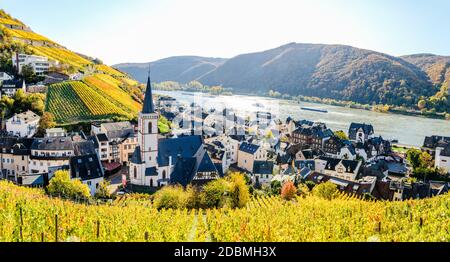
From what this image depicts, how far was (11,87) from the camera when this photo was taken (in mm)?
36406

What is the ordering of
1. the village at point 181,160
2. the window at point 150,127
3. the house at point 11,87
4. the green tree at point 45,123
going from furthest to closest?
the house at point 11,87 → the green tree at point 45,123 → the window at point 150,127 → the village at point 181,160

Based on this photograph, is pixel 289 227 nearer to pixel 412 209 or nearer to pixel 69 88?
pixel 412 209

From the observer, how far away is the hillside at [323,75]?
271ft

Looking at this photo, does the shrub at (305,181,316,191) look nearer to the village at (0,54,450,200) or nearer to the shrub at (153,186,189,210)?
the village at (0,54,450,200)

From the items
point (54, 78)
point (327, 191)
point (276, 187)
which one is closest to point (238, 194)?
point (327, 191)

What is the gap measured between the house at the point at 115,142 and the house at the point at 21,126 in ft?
15.3

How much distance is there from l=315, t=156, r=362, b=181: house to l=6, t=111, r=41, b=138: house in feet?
70.8

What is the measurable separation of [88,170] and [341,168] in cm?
1584

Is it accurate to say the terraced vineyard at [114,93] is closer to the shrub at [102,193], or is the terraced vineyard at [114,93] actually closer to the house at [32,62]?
the house at [32,62]

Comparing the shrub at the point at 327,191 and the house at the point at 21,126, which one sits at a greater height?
the house at the point at 21,126

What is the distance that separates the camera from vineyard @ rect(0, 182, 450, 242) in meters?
9.01

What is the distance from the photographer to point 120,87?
49688 millimetres

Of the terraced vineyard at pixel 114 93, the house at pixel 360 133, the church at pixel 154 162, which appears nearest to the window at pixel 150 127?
the church at pixel 154 162
